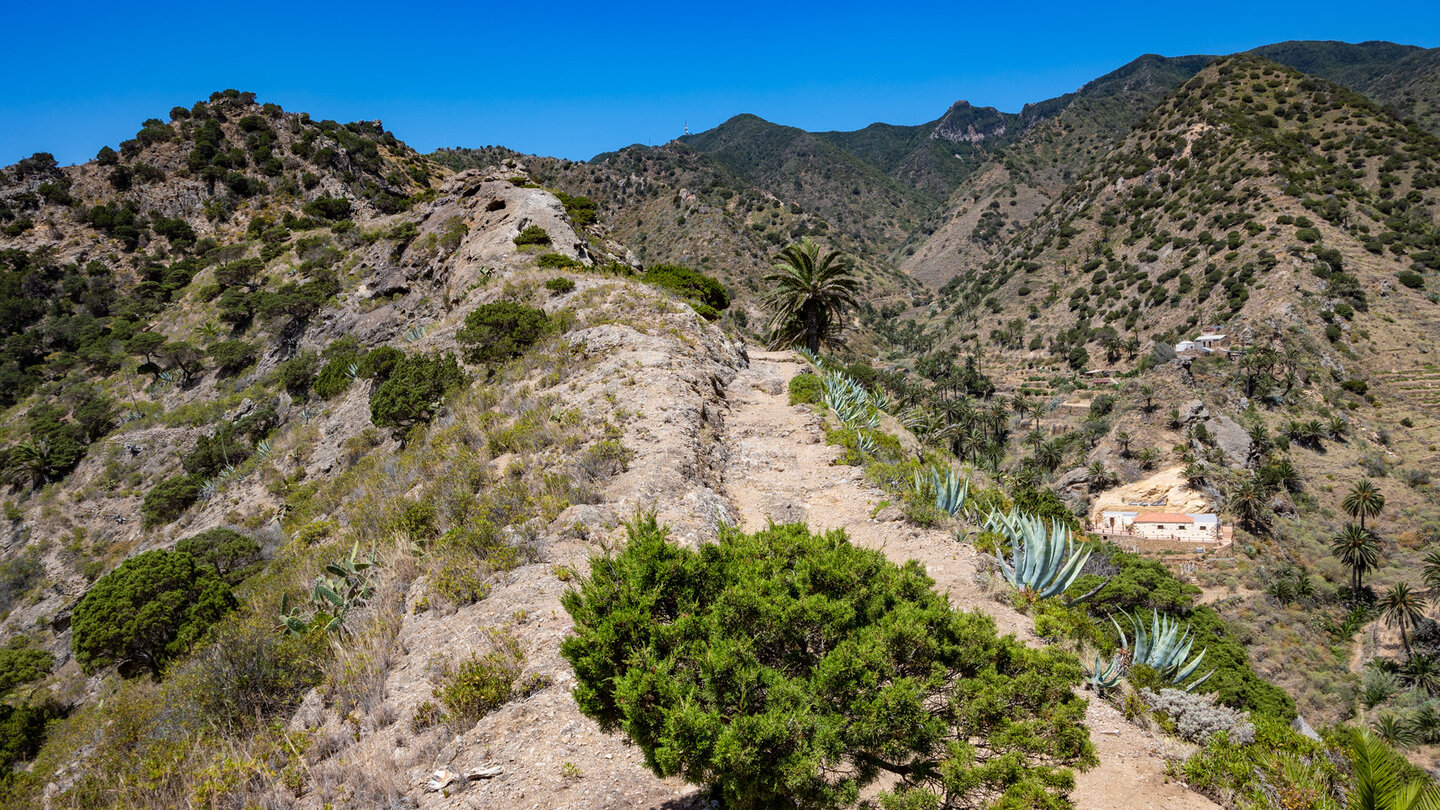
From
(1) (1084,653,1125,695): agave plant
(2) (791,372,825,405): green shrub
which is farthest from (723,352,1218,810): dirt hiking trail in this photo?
(2) (791,372,825,405): green shrub

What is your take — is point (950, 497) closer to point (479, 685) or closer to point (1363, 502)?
point (479, 685)

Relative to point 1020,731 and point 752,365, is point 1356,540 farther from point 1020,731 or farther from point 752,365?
point 1020,731

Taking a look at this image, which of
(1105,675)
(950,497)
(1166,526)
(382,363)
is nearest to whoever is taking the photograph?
(1105,675)

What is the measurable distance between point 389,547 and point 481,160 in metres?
122

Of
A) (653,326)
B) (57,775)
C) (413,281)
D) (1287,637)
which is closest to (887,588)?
(57,775)

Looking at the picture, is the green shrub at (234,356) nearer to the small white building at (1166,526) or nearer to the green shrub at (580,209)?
the green shrub at (580,209)

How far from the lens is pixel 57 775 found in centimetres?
734

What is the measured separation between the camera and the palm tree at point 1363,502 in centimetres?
4441

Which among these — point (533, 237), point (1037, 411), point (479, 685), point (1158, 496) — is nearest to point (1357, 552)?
point (1158, 496)

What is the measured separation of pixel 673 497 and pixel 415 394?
36.8 ft

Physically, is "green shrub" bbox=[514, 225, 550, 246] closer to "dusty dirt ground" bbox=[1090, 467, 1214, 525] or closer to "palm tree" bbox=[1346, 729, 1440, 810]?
"palm tree" bbox=[1346, 729, 1440, 810]

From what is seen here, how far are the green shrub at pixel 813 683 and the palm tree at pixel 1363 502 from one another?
6109 centimetres

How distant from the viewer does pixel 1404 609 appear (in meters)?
35.7

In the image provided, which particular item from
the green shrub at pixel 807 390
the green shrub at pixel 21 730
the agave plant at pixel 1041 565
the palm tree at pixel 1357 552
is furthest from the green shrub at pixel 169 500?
the palm tree at pixel 1357 552
